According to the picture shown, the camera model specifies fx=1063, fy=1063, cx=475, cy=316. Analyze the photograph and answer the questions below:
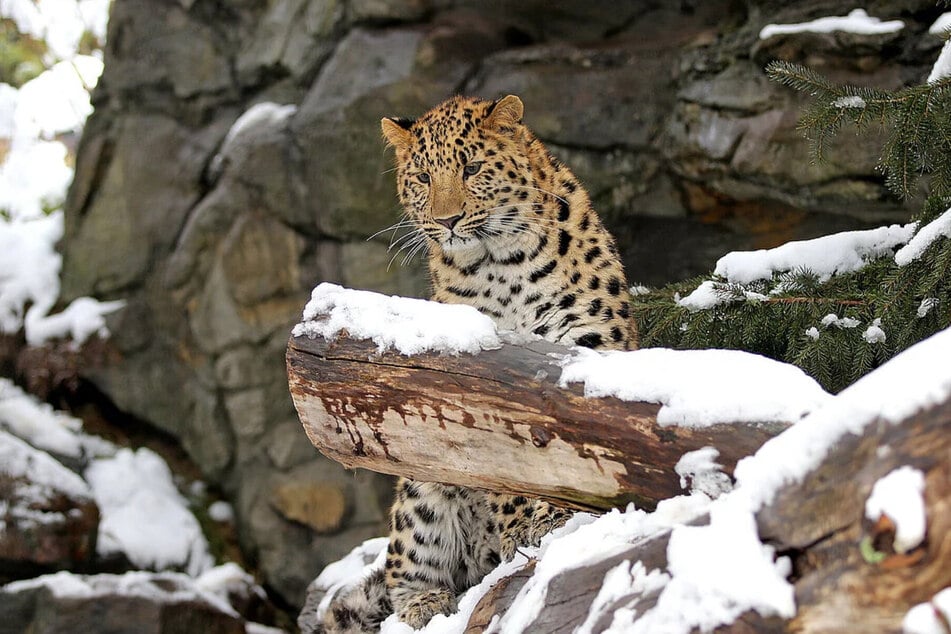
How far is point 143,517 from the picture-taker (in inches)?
400

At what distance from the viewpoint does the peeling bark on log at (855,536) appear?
194 centimetres

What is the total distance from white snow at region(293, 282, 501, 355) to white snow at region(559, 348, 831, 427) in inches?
12.6

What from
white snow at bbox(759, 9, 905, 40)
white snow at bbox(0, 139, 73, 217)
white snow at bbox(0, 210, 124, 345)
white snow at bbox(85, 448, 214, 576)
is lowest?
white snow at bbox(85, 448, 214, 576)

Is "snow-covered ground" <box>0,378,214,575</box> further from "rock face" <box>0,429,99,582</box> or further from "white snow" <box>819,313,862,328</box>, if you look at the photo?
"white snow" <box>819,313,862,328</box>

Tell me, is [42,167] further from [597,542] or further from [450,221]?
[597,542]

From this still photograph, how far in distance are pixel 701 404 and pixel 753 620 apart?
2.12ft

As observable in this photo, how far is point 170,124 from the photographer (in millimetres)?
11219

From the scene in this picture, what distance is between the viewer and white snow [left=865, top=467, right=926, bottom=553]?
1923mm

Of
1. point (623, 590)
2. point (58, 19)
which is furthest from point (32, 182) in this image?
point (623, 590)

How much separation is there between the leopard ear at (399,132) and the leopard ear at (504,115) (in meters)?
0.44

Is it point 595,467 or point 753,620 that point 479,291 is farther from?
point 753,620

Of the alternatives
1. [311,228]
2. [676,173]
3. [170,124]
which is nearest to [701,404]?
[676,173]

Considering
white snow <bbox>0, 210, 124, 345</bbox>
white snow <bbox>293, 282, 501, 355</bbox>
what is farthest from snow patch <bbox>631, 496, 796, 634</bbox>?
white snow <bbox>0, 210, 124, 345</bbox>

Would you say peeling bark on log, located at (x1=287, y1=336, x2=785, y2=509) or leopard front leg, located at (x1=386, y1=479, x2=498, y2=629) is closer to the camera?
peeling bark on log, located at (x1=287, y1=336, x2=785, y2=509)
